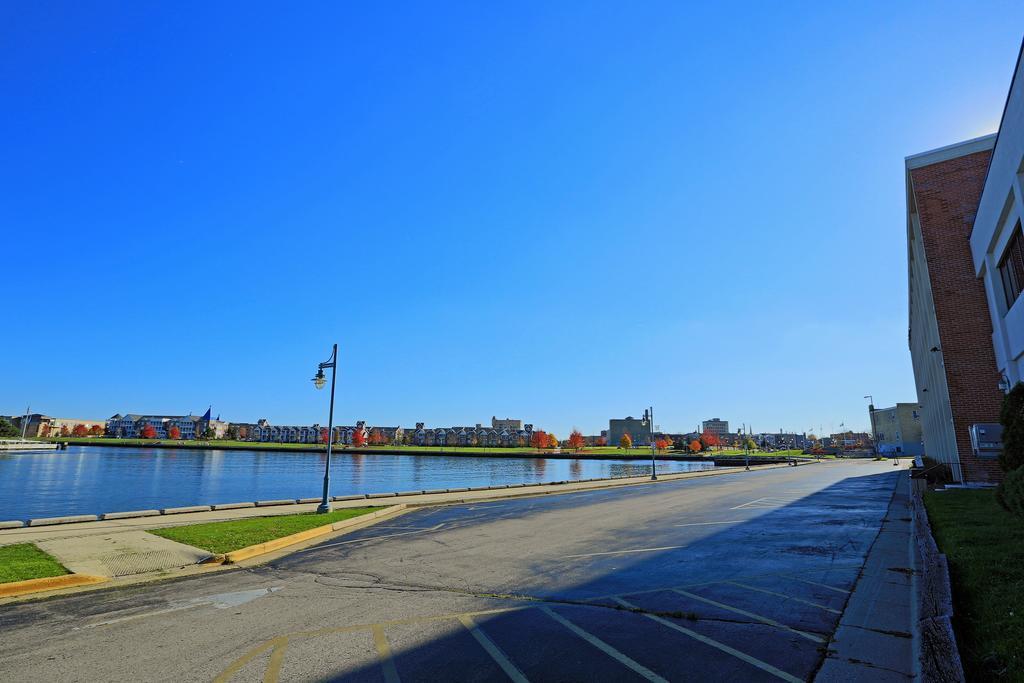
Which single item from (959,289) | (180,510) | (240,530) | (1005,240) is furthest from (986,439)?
(180,510)

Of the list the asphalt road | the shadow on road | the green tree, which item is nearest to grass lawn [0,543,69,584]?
the asphalt road

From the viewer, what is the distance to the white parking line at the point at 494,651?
16.8 ft

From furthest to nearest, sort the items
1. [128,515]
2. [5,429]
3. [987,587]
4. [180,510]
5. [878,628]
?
[5,429] → [180,510] → [128,515] → [987,587] → [878,628]

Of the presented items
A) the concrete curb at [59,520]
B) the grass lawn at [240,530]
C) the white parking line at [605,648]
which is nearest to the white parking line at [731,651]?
the white parking line at [605,648]

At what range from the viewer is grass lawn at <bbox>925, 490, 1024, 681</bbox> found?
459 cm

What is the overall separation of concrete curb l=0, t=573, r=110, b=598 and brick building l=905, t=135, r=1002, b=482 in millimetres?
29486

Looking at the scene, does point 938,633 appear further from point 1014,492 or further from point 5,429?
point 5,429

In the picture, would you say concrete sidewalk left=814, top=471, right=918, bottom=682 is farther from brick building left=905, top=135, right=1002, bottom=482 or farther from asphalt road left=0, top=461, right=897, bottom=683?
brick building left=905, top=135, right=1002, bottom=482

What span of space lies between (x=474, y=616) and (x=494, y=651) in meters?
1.36

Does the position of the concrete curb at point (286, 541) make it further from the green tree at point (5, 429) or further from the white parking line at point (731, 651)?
the green tree at point (5, 429)

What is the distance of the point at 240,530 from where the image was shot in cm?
1422

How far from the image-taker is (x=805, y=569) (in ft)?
32.0

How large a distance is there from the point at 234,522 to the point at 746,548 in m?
14.0

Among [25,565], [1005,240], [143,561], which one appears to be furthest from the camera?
[1005,240]
